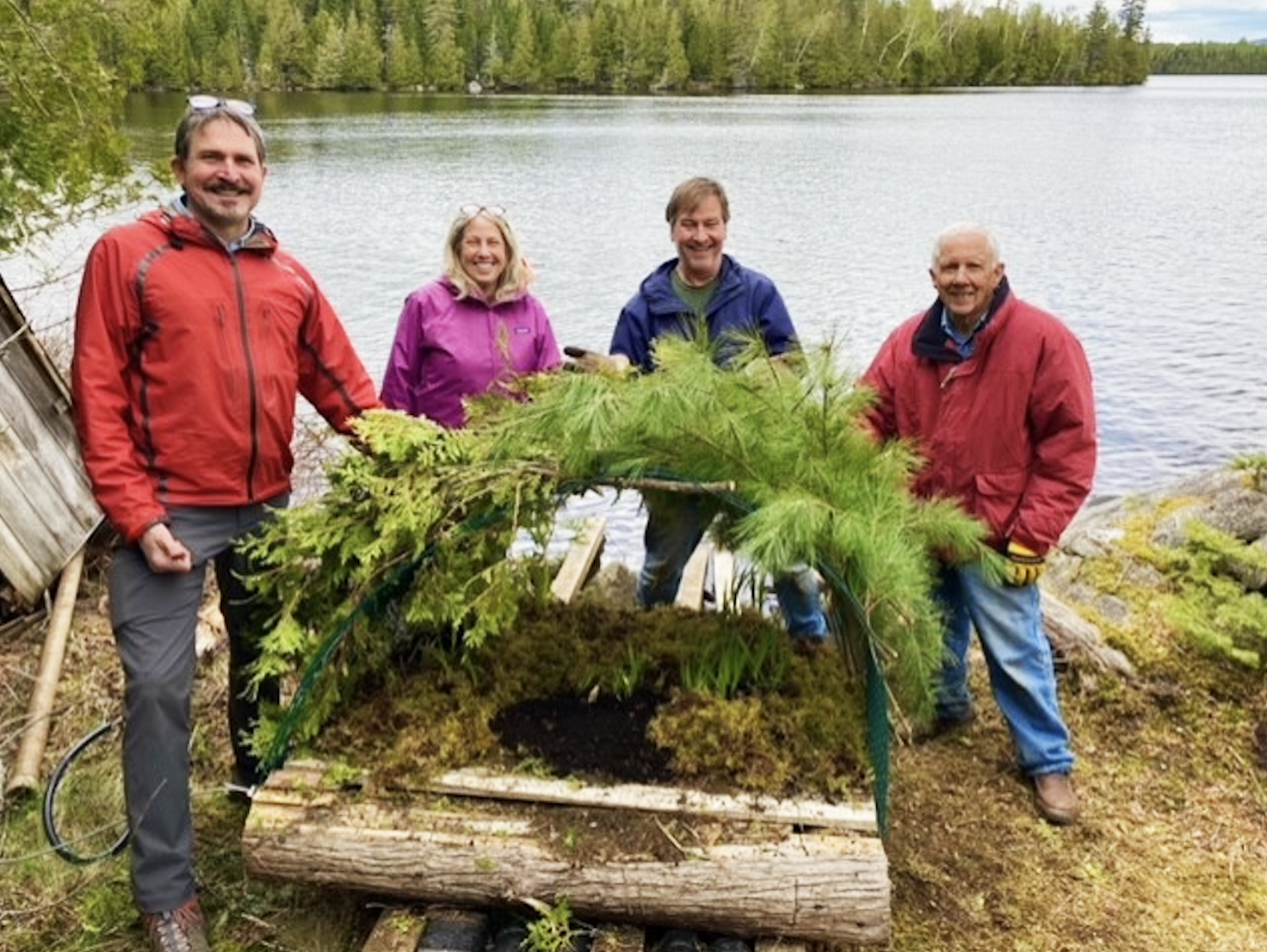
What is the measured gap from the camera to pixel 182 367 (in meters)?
3.04

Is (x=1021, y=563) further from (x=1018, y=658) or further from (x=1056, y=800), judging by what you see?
(x=1056, y=800)

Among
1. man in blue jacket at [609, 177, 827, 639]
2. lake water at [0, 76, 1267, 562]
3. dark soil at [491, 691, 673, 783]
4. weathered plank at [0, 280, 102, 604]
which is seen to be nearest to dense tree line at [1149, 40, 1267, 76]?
lake water at [0, 76, 1267, 562]

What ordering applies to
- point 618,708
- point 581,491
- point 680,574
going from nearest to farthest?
point 581,491
point 618,708
point 680,574

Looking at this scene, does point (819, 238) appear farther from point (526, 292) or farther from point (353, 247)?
point (526, 292)

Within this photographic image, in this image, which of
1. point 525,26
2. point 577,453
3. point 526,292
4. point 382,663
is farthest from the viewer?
point 525,26

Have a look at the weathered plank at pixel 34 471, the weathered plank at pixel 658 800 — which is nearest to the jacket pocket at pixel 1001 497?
the weathered plank at pixel 658 800

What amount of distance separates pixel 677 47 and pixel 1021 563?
317ft

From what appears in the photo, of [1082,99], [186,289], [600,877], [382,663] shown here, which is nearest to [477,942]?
[600,877]

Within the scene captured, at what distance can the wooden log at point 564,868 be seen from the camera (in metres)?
2.88

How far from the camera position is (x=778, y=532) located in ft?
9.68

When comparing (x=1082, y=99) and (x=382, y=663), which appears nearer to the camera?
(x=382, y=663)

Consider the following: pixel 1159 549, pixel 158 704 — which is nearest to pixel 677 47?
pixel 1159 549

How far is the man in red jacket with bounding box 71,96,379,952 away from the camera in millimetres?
2967

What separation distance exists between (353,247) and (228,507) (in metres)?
16.4
